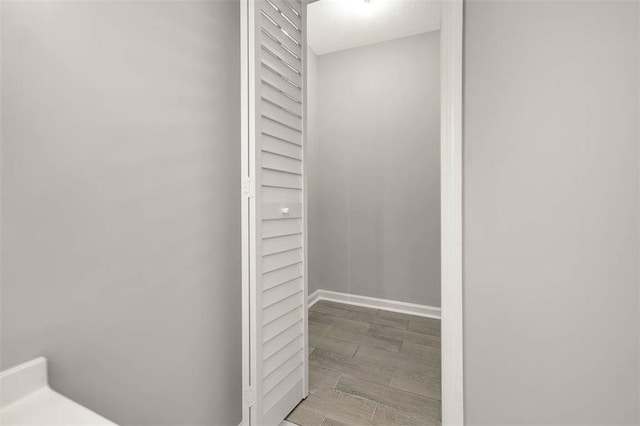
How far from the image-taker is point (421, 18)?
2.44 meters

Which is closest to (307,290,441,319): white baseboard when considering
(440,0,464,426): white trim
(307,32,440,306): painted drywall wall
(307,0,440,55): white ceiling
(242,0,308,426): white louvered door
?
(307,32,440,306): painted drywall wall

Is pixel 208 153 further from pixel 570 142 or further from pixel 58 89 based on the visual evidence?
pixel 570 142

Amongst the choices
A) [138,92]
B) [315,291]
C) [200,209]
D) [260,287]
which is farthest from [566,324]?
[315,291]

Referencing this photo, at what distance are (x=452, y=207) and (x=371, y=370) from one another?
51.2 inches

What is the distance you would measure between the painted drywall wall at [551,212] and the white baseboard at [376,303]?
5.33ft

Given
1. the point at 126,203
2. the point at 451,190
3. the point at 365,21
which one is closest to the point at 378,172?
the point at 365,21

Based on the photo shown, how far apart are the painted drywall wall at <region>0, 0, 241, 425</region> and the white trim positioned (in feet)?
2.95

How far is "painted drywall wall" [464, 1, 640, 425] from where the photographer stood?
0.93m

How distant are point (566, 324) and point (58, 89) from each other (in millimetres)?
1704

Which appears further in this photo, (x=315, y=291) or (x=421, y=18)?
(x=315, y=291)

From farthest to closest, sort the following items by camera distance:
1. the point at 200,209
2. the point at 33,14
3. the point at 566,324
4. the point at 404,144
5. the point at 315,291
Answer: the point at 315,291, the point at 404,144, the point at 200,209, the point at 566,324, the point at 33,14

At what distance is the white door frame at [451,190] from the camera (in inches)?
43.6

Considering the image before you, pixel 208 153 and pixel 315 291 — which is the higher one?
pixel 208 153

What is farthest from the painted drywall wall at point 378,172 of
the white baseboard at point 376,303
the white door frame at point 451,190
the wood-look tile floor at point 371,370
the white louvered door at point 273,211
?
the white door frame at point 451,190
